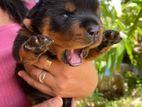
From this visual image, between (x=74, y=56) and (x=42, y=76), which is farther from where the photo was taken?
(x=42, y=76)

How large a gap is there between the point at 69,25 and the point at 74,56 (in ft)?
0.45

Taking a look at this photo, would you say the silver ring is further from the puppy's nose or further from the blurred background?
the blurred background

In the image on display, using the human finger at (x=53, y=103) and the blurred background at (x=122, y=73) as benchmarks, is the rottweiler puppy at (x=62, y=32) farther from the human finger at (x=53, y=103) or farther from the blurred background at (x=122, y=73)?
the blurred background at (x=122, y=73)

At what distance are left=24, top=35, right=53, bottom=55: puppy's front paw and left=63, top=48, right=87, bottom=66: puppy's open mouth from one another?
0.08 meters

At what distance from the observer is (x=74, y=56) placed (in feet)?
5.44

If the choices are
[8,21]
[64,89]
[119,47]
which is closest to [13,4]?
[8,21]

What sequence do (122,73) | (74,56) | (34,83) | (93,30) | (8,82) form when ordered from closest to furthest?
(93,30), (74,56), (34,83), (8,82), (122,73)

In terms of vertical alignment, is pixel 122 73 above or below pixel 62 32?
below

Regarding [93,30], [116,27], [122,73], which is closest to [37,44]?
[93,30]

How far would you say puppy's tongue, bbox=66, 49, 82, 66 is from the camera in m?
1.65

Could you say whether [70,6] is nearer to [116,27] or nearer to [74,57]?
[74,57]

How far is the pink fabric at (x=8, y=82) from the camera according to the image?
1.88m

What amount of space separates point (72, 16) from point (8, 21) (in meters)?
0.63

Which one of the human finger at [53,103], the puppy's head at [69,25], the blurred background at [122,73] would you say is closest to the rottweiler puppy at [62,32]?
the puppy's head at [69,25]
